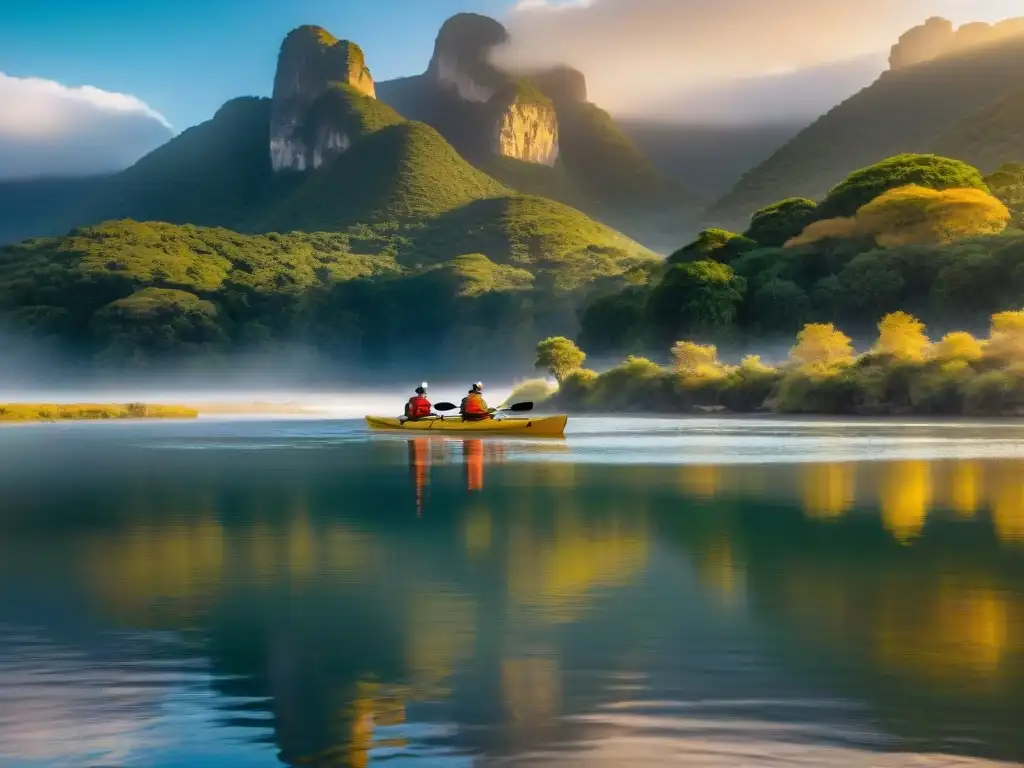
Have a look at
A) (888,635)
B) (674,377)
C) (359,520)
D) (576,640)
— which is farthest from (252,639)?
(674,377)

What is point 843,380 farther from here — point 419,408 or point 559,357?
point 559,357

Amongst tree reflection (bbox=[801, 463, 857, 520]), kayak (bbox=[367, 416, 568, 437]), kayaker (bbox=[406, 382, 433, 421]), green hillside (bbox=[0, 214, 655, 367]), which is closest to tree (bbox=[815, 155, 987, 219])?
green hillside (bbox=[0, 214, 655, 367])

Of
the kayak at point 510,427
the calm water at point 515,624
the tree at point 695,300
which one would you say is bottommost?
the calm water at point 515,624

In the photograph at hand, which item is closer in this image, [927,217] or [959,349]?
[959,349]

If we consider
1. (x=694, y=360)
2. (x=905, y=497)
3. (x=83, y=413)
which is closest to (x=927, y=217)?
(x=694, y=360)

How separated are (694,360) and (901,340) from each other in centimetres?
1513

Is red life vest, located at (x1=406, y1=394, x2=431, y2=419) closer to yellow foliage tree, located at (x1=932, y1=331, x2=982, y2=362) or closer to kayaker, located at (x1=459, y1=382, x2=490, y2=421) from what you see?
kayaker, located at (x1=459, y1=382, x2=490, y2=421)

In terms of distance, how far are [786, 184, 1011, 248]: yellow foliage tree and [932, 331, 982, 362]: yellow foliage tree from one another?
3399 cm

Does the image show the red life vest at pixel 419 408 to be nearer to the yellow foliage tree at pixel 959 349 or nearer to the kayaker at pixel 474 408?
the kayaker at pixel 474 408

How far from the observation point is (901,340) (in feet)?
254

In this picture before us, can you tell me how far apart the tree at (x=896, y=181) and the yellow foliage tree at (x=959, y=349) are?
4707 cm

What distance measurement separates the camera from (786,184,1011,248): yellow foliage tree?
110062 millimetres

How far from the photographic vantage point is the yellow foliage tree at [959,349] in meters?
73.2

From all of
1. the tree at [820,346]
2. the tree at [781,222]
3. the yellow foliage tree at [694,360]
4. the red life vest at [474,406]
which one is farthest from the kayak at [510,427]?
the tree at [781,222]
